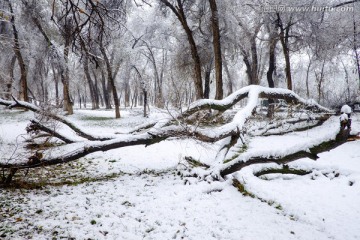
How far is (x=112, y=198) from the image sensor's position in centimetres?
428

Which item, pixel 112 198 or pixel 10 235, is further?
pixel 112 198

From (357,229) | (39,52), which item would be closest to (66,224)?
(357,229)

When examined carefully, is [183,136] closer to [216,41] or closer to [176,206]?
[176,206]

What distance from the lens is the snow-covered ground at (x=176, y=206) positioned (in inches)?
127

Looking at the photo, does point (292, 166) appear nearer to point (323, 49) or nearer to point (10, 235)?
point (10, 235)

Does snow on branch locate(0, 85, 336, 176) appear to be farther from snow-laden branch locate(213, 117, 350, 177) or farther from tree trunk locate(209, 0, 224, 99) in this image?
tree trunk locate(209, 0, 224, 99)

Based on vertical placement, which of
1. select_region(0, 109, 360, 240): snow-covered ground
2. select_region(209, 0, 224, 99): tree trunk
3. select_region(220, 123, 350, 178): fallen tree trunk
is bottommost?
select_region(0, 109, 360, 240): snow-covered ground

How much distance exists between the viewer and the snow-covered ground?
3230 mm

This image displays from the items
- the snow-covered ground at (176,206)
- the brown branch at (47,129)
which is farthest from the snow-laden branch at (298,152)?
the brown branch at (47,129)

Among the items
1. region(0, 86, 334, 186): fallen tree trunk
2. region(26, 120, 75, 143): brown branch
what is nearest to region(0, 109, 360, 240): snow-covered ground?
region(0, 86, 334, 186): fallen tree trunk

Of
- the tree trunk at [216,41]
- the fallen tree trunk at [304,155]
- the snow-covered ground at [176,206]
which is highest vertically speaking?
the tree trunk at [216,41]

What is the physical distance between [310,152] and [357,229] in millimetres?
1217

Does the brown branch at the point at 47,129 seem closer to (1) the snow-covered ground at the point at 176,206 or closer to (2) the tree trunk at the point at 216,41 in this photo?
(1) the snow-covered ground at the point at 176,206

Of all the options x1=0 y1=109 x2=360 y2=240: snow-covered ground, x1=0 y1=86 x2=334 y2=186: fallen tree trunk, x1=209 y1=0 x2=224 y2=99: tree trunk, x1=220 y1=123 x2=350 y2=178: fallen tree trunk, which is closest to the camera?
x1=0 y1=109 x2=360 y2=240: snow-covered ground
